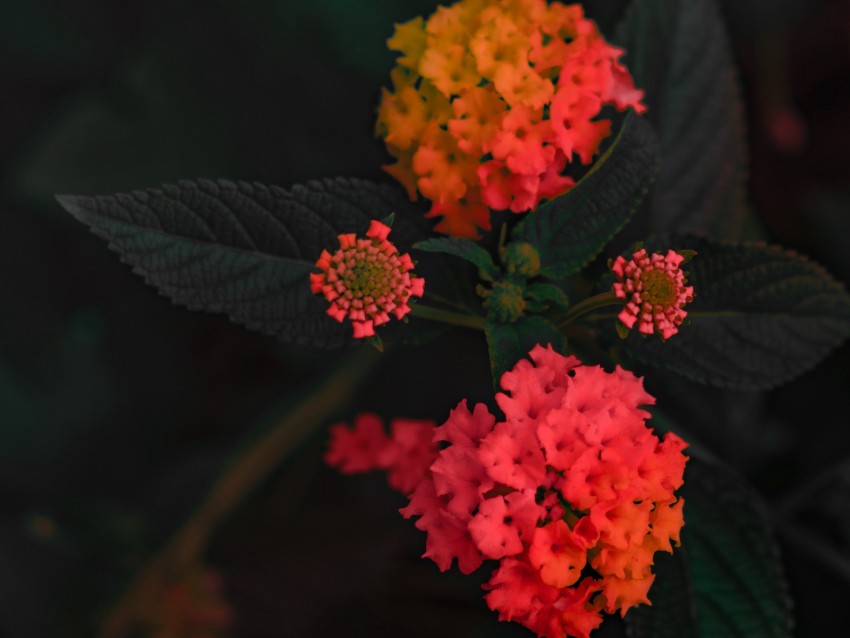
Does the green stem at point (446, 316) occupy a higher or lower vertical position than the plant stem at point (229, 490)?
higher

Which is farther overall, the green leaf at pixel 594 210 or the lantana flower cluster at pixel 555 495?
the green leaf at pixel 594 210

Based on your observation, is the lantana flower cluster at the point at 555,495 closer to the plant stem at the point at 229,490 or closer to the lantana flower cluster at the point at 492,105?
the lantana flower cluster at the point at 492,105

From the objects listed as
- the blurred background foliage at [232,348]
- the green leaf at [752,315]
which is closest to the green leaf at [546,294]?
the green leaf at [752,315]

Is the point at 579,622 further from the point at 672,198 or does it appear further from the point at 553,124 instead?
the point at 672,198

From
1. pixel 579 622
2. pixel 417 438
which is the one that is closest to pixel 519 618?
pixel 579 622

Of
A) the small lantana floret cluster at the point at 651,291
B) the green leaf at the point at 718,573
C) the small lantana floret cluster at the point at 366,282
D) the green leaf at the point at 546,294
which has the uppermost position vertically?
the small lantana floret cluster at the point at 366,282

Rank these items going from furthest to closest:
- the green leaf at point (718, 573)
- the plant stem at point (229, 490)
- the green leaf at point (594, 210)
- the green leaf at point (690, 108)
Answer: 1. the plant stem at point (229, 490)
2. the green leaf at point (690, 108)
3. the green leaf at point (718, 573)
4. the green leaf at point (594, 210)

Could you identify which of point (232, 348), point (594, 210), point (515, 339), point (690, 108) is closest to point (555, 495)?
point (515, 339)
